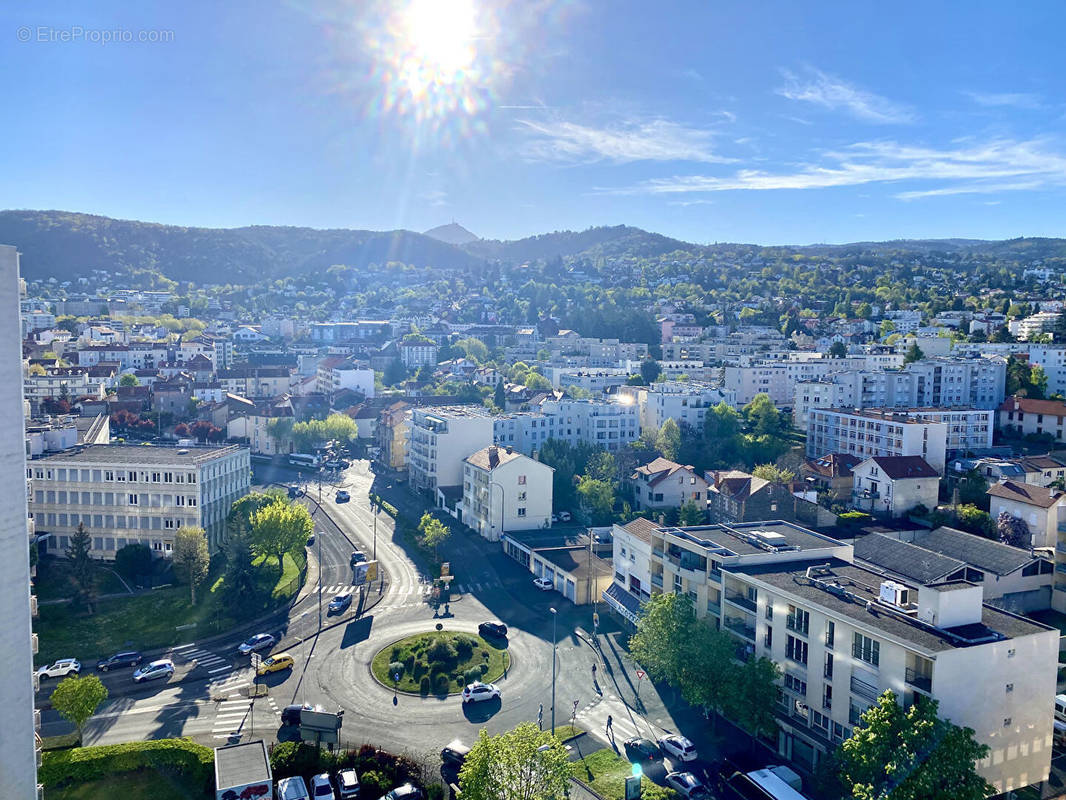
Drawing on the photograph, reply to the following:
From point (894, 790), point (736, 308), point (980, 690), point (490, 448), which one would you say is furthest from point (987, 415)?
point (736, 308)

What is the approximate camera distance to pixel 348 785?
80.2 feet

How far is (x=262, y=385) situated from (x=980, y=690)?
303ft

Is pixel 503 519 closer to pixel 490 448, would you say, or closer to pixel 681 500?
pixel 490 448

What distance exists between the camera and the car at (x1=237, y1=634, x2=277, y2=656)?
3478 centimetres

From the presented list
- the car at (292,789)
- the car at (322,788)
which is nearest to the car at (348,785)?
the car at (322,788)

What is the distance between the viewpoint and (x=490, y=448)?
188 ft

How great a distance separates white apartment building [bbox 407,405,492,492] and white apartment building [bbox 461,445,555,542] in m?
6.51

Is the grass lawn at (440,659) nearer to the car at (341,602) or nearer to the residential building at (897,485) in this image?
the car at (341,602)

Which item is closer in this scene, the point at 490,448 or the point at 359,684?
the point at 359,684

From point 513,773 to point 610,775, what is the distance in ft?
19.0

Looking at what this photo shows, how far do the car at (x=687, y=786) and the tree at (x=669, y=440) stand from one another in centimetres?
4178

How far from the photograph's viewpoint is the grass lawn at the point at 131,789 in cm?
2419

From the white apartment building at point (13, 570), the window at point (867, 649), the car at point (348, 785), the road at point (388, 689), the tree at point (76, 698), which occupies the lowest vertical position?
the road at point (388, 689)

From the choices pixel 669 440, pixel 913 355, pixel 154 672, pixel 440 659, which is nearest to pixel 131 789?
pixel 154 672
